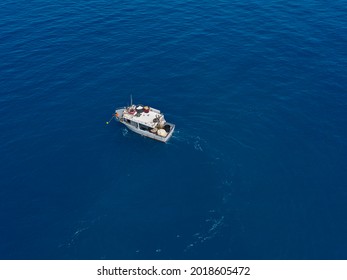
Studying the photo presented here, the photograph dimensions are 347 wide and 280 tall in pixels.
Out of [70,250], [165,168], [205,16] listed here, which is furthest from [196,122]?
[205,16]

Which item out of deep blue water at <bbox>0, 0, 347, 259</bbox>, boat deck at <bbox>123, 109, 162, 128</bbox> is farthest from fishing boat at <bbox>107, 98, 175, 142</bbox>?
deep blue water at <bbox>0, 0, 347, 259</bbox>

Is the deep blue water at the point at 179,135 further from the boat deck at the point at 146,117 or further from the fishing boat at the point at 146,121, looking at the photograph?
the boat deck at the point at 146,117

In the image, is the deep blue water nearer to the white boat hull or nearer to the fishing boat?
the white boat hull

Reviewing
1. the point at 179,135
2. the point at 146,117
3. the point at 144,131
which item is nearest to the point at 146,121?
the point at 146,117

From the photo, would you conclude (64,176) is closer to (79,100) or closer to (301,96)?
(79,100)

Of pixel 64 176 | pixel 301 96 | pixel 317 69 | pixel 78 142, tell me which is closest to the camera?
pixel 64 176

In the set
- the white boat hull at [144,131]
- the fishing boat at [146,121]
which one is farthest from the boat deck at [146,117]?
the white boat hull at [144,131]

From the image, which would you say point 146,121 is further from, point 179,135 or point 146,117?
point 179,135
